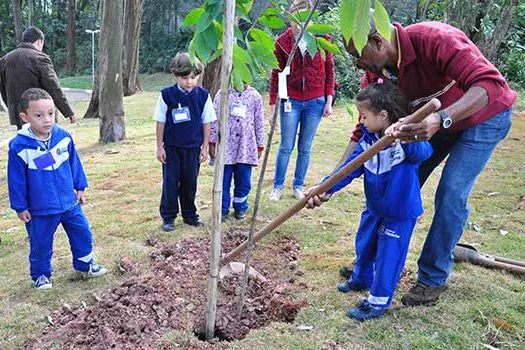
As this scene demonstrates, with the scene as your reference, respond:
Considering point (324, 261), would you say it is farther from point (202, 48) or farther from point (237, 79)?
point (202, 48)

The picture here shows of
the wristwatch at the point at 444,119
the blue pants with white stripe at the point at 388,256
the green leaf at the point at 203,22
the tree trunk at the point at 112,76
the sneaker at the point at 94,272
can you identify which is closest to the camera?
the green leaf at the point at 203,22

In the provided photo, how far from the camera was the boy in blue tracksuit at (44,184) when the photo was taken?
10.6 ft

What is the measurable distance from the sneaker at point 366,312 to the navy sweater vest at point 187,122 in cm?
209

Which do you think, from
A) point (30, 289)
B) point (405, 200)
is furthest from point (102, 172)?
point (405, 200)

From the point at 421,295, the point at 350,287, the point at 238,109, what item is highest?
the point at 238,109

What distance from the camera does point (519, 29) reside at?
1574 centimetres

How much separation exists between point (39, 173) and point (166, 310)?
1.23 meters

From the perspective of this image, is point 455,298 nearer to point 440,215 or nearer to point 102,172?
point 440,215

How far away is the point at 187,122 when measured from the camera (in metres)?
4.22

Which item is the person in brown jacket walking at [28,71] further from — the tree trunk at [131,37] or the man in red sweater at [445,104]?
the tree trunk at [131,37]

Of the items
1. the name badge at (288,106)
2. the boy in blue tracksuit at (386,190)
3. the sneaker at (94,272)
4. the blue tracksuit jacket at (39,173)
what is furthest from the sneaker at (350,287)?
the name badge at (288,106)

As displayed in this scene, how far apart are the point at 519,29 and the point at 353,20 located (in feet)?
55.4

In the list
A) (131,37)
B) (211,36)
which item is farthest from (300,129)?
(131,37)

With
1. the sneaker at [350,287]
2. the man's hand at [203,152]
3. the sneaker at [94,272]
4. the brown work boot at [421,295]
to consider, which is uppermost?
the man's hand at [203,152]
